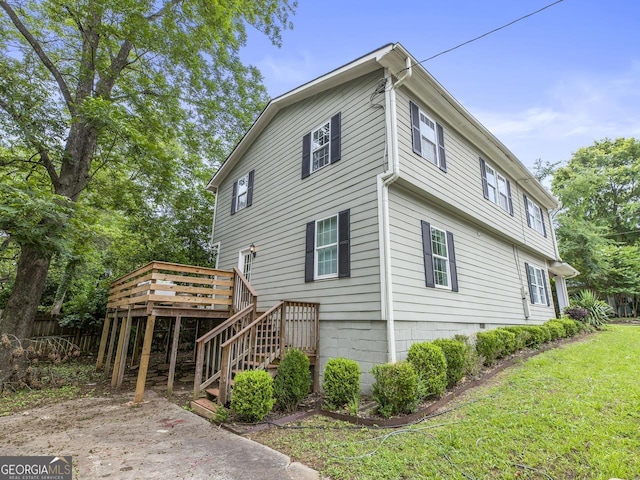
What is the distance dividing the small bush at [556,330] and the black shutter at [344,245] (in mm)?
8063

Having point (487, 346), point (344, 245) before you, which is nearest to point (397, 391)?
point (344, 245)

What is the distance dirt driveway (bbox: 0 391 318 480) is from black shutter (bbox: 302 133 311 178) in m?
5.99

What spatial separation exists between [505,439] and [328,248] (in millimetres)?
4611

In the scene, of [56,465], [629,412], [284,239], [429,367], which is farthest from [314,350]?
[629,412]

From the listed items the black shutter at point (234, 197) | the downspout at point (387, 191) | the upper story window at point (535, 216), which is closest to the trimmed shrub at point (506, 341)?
the downspout at point (387, 191)

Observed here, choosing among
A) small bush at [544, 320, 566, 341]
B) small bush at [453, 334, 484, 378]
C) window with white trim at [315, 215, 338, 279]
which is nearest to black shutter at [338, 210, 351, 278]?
window with white trim at [315, 215, 338, 279]

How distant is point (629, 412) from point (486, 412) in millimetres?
1614

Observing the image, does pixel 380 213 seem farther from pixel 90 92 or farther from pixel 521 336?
pixel 90 92

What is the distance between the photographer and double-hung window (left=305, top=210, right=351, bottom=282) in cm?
658

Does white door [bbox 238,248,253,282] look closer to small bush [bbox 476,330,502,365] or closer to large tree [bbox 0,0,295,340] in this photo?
large tree [bbox 0,0,295,340]

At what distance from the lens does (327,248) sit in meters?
7.15

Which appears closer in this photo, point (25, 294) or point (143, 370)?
point (143, 370)

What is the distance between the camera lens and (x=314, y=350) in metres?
6.55

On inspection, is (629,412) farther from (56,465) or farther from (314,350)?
(56,465)
